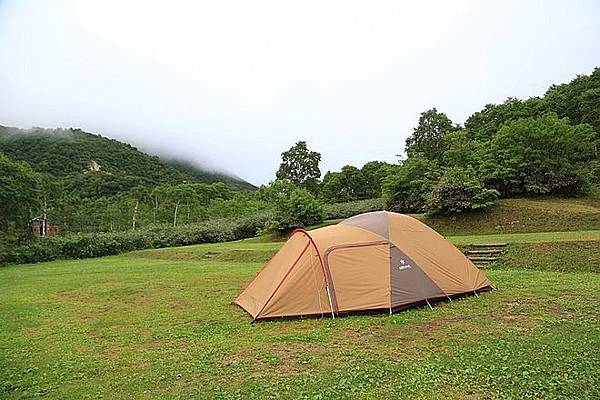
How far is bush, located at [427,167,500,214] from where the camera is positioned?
78.5ft

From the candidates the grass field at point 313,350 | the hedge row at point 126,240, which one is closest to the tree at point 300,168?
the hedge row at point 126,240

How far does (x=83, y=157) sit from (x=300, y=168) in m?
31.5

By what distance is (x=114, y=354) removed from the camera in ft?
22.0

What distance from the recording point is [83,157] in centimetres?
5916

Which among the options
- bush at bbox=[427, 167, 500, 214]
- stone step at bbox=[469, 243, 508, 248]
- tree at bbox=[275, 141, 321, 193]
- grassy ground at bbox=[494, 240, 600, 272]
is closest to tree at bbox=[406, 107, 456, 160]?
tree at bbox=[275, 141, 321, 193]

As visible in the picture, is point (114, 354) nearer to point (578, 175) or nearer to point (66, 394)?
point (66, 394)

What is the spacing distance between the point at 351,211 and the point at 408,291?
2651 centimetres

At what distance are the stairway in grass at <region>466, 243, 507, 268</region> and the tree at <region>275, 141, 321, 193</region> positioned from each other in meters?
31.1

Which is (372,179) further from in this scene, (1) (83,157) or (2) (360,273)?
(2) (360,273)

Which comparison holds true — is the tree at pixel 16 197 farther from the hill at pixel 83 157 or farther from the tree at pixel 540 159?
the tree at pixel 540 159

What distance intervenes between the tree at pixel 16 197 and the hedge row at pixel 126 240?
1413 millimetres

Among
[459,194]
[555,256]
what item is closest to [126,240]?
[459,194]

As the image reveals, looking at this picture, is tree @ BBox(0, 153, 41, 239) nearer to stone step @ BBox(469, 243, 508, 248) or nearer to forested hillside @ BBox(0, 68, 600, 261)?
forested hillside @ BBox(0, 68, 600, 261)

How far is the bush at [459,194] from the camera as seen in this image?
23938 mm
